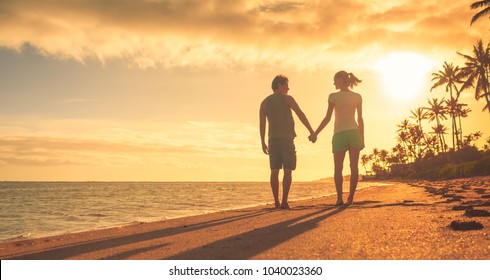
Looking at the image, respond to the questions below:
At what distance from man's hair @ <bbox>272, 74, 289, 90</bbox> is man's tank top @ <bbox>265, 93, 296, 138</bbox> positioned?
20cm

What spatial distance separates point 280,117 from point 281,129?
0.22m

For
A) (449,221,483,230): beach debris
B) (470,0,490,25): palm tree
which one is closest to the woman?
(449,221,483,230): beach debris

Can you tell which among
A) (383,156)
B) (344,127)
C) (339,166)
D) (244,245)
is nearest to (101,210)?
(339,166)

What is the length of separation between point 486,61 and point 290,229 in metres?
47.9

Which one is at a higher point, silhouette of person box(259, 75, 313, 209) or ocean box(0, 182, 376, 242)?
silhouette of person box(259, 75, 313, 209)

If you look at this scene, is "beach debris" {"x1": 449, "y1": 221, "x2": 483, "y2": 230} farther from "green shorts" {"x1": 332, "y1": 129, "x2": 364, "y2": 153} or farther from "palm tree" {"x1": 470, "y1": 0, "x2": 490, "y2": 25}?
"palm tree" {"x1": 470, "y1": 0, "x2": 490, "y2": 25}

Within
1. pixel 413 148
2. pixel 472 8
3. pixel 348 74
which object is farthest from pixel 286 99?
pixel 413 148

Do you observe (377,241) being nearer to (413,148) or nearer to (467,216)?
(467,216)

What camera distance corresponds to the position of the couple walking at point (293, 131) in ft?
23.3

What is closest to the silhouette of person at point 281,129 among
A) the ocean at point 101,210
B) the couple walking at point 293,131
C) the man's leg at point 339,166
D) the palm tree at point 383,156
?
the couple walking at point 293,131

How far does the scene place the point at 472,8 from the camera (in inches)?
1292

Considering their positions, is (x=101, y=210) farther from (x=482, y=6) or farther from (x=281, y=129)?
(x=482, y=6)

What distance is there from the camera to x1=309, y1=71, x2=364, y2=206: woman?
23.5 feet

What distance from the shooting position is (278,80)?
7.47m
